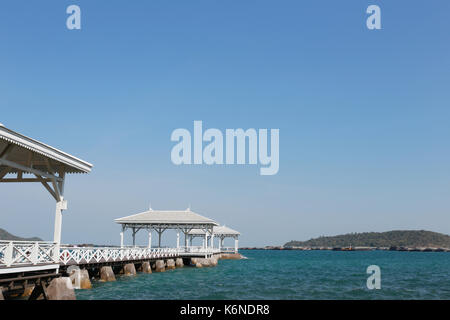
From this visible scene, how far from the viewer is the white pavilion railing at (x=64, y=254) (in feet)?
52.6

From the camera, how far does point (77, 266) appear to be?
2319 centimetres

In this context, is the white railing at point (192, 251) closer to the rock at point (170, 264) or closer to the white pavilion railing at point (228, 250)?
the rock at point (170, 264)

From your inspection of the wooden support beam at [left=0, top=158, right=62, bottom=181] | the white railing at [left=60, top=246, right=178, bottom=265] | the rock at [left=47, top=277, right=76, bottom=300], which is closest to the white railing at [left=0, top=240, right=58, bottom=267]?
the rock at [left=47, top=277, right=76, bottom=300]

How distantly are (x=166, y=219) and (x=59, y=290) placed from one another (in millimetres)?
27884

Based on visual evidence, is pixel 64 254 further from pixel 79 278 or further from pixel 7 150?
pixel 7 150

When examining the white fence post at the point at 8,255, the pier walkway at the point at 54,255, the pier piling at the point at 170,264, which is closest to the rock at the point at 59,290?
the pier walkway at the point at 54,255

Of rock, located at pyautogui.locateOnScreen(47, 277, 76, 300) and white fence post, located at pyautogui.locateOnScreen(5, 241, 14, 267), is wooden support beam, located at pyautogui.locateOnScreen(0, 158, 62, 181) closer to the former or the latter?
white fence post, located at pyautogui.locateOnScreen(5, 241, 14, 267)

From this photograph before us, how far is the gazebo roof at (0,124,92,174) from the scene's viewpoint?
50.6 feet

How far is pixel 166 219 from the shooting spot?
4450 centimetres

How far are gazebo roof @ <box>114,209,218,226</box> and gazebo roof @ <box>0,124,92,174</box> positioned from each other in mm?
23466
